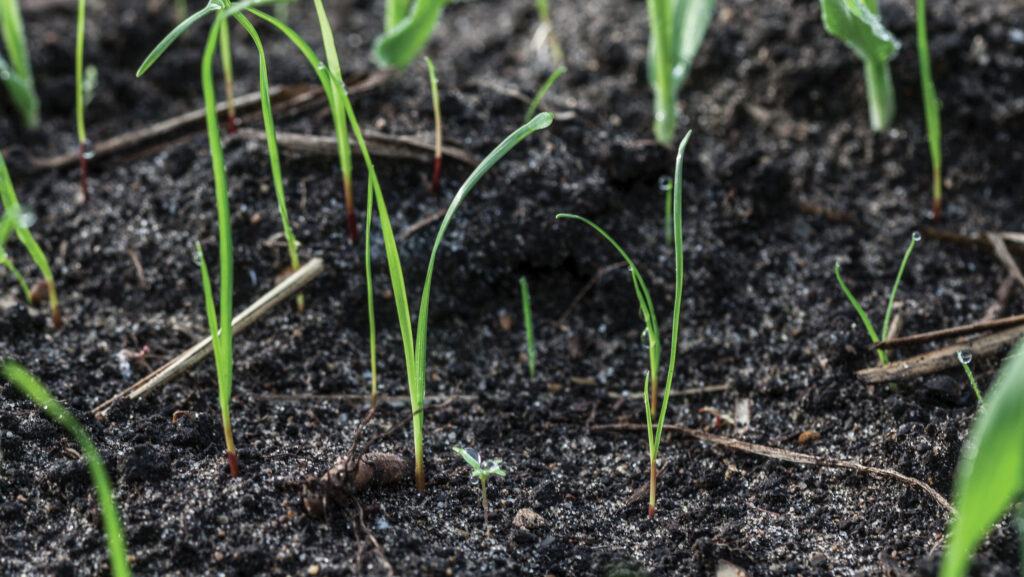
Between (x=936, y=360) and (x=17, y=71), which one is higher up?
(x=17, y=71)

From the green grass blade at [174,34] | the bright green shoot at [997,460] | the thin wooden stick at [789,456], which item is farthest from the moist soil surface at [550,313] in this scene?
the green grass blade at [174,34]

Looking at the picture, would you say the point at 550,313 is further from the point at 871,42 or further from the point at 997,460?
the point at 997,460

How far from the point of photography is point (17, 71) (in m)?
1.83

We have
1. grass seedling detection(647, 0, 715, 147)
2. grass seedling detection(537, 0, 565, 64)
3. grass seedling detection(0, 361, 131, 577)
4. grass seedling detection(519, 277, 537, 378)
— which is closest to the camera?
grass seedling detection(0, 361, 131, 577)

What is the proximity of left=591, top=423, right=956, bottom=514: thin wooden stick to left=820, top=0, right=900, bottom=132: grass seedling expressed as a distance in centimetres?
69

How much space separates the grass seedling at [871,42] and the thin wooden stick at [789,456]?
27.2 inches

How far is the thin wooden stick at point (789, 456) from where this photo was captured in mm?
1120

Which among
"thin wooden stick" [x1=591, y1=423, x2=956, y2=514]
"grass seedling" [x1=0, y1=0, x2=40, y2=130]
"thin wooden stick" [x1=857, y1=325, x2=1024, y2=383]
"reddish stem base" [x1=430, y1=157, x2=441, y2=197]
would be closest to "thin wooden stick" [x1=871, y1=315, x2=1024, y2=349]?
"thin wooden stick" [x1=857, y1=325, x2=1024, y2=383]

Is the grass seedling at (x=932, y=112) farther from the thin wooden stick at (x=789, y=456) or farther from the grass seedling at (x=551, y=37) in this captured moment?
the grass seedling at (x=551, y=37)

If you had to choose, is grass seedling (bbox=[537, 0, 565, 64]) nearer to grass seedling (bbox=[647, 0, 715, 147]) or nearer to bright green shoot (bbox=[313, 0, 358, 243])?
grass seedling (bbox=[647, 0, 715, 147])

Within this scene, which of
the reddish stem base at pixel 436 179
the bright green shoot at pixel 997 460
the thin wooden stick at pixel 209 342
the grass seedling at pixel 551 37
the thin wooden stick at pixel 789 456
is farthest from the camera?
the grass seedling at pixel 551 37

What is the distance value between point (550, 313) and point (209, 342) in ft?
1.94

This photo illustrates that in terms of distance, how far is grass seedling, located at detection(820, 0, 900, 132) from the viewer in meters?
1.42

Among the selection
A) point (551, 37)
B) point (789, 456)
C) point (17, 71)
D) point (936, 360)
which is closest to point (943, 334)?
point (936, 360)
